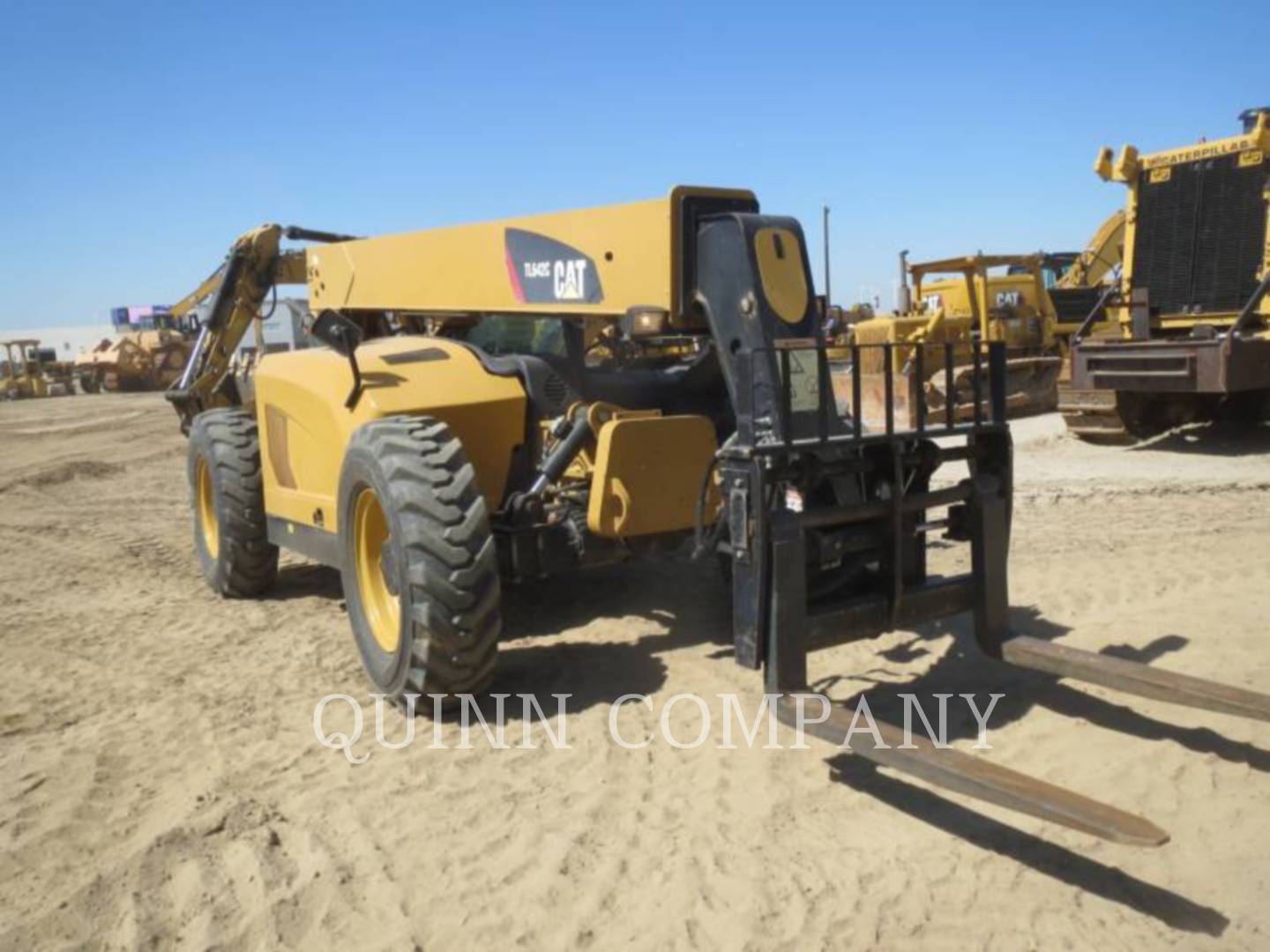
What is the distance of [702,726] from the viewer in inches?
178

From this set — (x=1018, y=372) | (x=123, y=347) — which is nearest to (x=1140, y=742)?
(x=1018, y=372)

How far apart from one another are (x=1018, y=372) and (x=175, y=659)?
13680mm

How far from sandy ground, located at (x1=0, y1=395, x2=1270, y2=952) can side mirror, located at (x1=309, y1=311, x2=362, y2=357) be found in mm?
1661

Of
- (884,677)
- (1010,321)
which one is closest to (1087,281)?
(1010,321)

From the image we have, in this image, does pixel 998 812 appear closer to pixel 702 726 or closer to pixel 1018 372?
pixel 702 726

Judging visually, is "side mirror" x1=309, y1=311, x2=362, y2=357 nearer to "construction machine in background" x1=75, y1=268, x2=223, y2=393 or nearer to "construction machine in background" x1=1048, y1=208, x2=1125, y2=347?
"construction machine in background" x1=1048, y1=208, x2=1125, y2=347

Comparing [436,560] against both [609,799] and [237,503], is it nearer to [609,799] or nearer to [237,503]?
[609,799]

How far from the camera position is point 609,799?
3900 mm

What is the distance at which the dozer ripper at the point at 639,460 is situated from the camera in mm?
3906

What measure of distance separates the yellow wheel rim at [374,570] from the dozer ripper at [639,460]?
0.04 ft

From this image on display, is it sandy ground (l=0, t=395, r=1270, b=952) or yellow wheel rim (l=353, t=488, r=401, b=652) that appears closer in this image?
sandy ground (l=0, t=395, r=1270, b=952)

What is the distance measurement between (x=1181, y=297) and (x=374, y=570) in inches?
432

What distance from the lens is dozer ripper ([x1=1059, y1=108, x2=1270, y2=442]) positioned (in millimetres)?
11117

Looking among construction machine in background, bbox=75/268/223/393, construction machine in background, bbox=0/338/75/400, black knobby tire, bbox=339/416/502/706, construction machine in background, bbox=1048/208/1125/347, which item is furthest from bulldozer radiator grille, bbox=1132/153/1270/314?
construction machine in background, bbox=0/338/75/400
